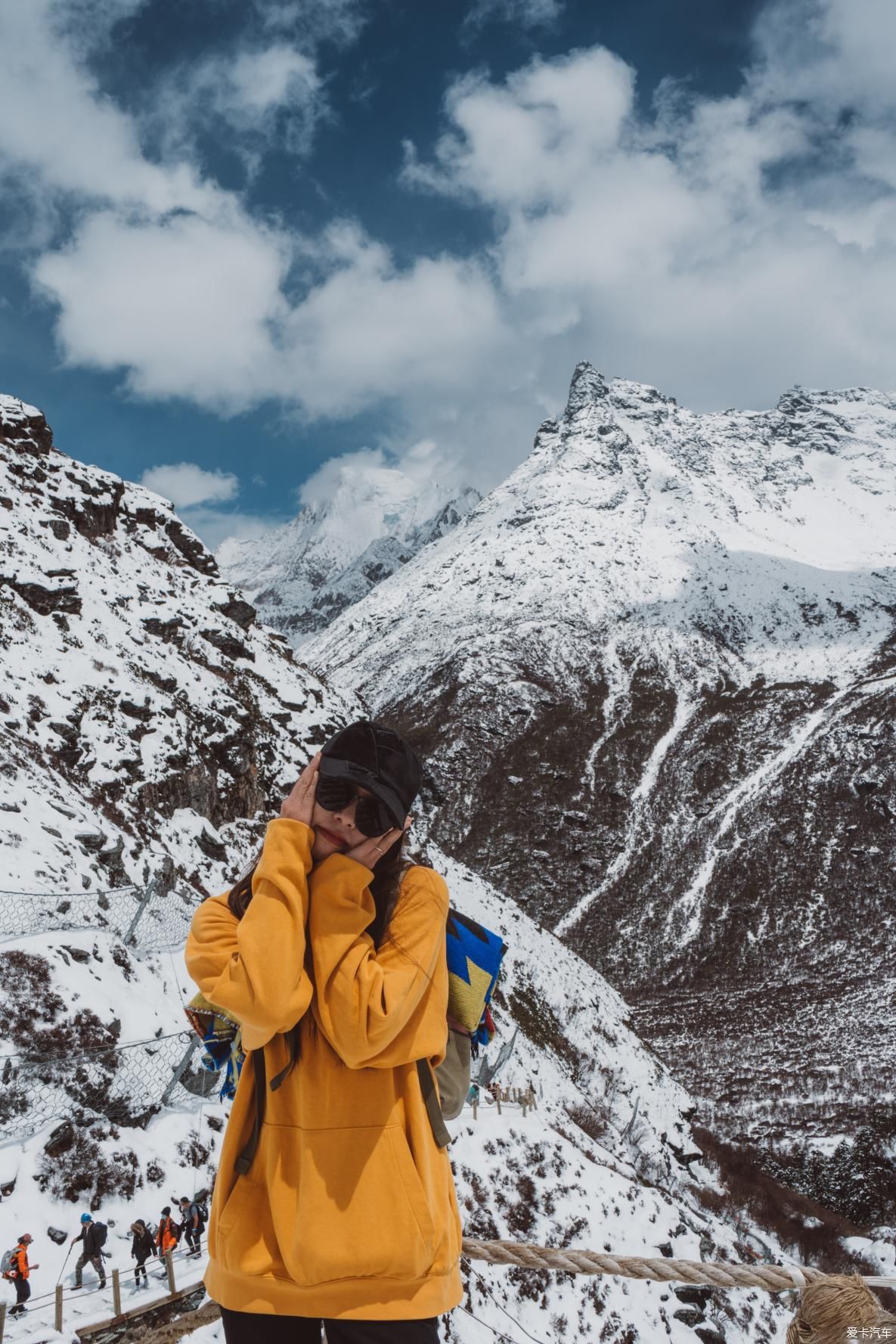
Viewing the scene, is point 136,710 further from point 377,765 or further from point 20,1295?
point 377,765

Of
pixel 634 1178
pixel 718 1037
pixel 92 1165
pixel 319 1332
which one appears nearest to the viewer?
pixel 319 1332

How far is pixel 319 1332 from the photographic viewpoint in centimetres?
219

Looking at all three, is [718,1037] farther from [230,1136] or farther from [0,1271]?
[230,1136]

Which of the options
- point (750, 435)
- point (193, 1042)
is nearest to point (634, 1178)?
point (193, 1042)

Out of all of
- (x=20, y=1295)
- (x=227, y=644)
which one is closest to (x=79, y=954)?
(x=20, y=1295)

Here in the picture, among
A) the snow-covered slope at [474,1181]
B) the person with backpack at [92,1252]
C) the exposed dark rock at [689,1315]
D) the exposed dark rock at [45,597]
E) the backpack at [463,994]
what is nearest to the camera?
the backpack at [463,994]

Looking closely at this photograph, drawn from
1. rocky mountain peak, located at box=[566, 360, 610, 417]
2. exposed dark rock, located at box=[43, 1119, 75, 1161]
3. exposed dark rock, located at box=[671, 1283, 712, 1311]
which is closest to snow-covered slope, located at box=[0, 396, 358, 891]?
exposed dark rock, located at box=[43, 1119, 75, 1161]

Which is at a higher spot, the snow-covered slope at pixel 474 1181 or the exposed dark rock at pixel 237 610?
the exposed dark rock at pixel 237 610

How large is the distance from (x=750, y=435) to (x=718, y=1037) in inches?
6608

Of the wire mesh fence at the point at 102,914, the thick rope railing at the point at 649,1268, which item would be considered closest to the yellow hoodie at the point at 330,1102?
the thick rope railing at the point at 649,1268

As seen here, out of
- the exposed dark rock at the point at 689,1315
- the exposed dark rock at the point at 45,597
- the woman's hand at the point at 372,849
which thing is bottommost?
the exposed dark rock at the point at 689,1315

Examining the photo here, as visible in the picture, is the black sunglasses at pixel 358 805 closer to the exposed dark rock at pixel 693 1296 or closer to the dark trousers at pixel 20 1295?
the dark trousers at pixel 20 1295

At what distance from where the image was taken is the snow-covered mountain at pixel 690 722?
2063 inches

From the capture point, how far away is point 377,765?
220 cm
